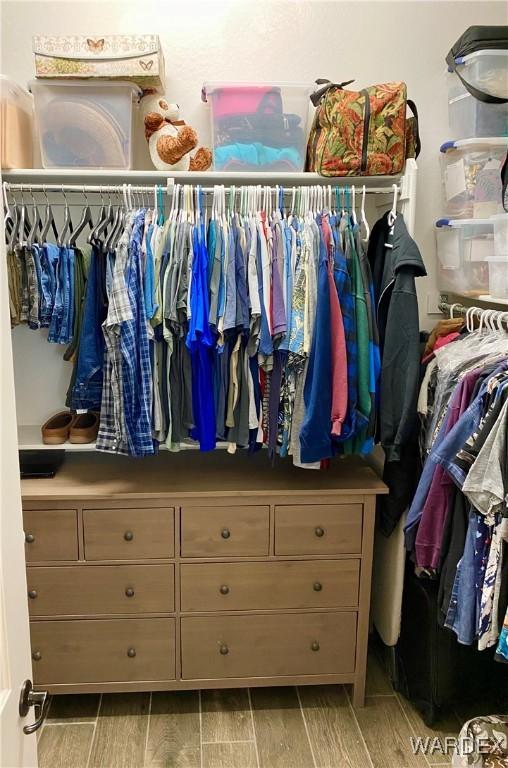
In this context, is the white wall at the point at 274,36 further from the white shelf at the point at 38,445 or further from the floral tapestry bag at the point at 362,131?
the white shelf at the point at 38,445

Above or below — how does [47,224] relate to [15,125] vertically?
below

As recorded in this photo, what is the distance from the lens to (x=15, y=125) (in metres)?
2.24

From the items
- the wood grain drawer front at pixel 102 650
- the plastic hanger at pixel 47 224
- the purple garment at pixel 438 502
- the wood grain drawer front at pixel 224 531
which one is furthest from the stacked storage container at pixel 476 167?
the wood grain drawer front at pixel 102 650

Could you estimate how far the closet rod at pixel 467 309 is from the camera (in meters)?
2.06

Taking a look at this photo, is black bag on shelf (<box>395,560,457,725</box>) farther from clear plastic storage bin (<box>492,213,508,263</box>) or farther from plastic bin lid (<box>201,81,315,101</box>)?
plastic bin lid (<box>201,81,315,101</box>)

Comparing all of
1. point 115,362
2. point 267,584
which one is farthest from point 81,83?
point 267,584

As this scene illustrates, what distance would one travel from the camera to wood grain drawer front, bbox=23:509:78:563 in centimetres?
230

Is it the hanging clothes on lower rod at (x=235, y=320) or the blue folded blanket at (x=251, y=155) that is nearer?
the hanging clothes on lower rod at (x=235, y=320)

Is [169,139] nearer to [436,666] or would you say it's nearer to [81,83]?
[81,83]

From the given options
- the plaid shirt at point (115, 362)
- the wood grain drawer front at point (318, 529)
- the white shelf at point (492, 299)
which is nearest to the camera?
the white shelf at point (492, 299)

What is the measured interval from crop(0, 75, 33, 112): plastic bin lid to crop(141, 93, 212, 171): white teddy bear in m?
0.39

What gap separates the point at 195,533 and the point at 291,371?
0.65 m

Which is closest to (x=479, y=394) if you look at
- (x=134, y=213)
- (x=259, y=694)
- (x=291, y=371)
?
(x=291, y=371)

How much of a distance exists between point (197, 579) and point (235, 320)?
3.02 ft
